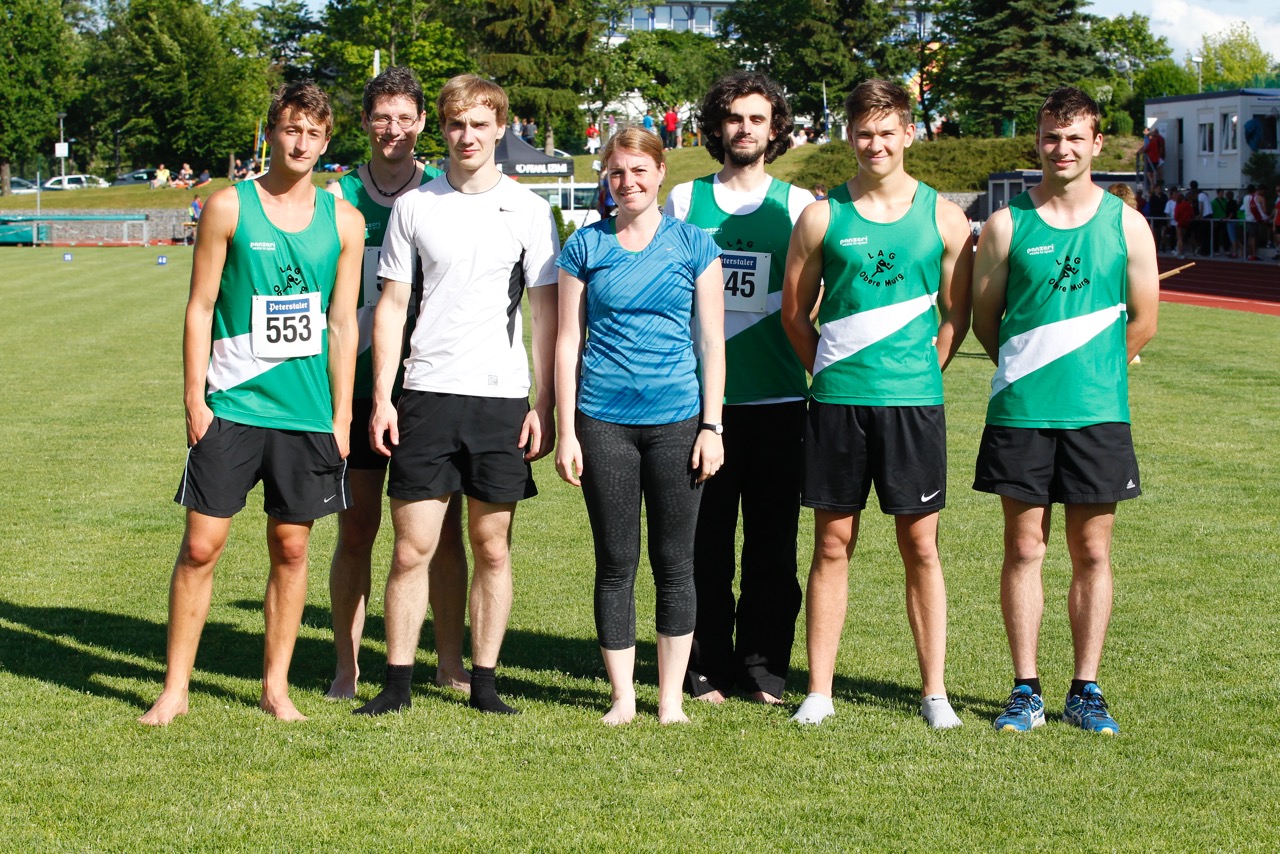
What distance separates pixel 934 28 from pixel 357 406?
78678 millimetres

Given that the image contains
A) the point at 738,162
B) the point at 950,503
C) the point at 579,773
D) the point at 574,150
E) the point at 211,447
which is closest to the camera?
the point at 579,773

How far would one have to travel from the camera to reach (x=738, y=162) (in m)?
4.86

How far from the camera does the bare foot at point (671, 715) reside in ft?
15.4

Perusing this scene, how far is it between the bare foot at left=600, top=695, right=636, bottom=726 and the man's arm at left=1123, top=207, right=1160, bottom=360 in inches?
77.7

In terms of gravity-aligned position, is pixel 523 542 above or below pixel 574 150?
below

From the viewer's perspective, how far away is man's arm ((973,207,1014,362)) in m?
4.59

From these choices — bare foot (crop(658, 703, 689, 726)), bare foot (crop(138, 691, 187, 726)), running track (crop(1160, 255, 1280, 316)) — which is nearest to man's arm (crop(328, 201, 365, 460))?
bare foot (crop(138, 691, 187, 726))

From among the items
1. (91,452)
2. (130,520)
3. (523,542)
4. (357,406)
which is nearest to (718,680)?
(357,406)

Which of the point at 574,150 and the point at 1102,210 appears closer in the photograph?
the point at 1102,210

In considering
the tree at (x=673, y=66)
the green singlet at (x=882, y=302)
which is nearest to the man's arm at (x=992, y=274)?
the green singlet at (x=882, y=302)

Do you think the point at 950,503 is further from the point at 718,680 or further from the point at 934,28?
the point at 934,28

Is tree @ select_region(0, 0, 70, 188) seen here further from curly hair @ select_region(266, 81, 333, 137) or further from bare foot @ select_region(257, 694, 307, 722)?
bare foot @ select_region(257, 694, 307, 722)

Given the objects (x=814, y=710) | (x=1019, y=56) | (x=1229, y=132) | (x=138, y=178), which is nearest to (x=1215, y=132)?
(x=1229, y=132)

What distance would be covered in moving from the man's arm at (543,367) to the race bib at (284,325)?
2.34 feet
